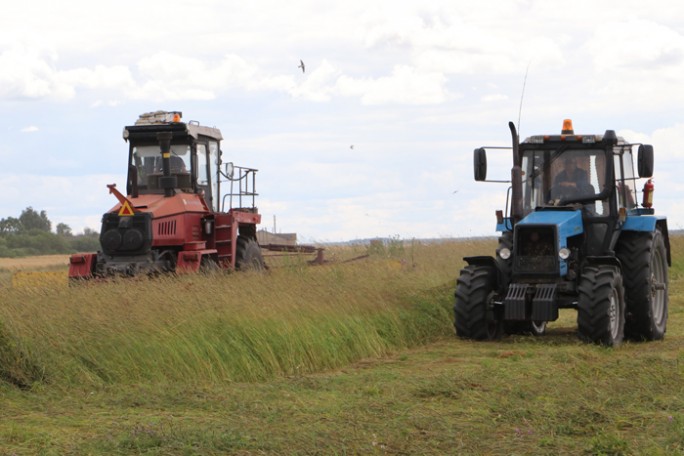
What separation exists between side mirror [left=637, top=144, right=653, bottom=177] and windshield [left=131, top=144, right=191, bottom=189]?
25.7 ft

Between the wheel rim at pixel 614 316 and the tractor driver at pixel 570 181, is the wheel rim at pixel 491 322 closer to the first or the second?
the wheel rim at pixel 614 316

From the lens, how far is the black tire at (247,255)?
19031 mm

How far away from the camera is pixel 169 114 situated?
61.7 ft

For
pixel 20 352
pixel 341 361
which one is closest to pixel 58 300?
pixel 20 352

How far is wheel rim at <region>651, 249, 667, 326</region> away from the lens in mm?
14586

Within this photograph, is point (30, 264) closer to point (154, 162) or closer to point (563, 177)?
point (154, 162)

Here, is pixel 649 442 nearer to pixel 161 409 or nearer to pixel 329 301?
pixel 161 409

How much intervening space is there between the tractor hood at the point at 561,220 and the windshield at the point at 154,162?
671cm

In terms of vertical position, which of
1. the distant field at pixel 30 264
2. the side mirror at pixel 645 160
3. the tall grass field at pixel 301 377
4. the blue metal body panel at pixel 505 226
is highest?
the side mirror at pixel 645 160

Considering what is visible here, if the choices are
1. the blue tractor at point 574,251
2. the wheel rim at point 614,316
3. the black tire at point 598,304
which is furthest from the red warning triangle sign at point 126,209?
the wheel rim at point 614,316

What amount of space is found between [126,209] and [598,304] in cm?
761

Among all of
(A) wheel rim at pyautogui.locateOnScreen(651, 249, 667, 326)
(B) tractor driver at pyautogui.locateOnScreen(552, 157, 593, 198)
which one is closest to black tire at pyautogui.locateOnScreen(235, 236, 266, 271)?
(B) tractor driver at pyautogui.locateOnScreen(552, 157, 593, 198)

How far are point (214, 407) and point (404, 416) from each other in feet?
4.96

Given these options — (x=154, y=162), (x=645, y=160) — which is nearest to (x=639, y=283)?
(x=645, y=160)
